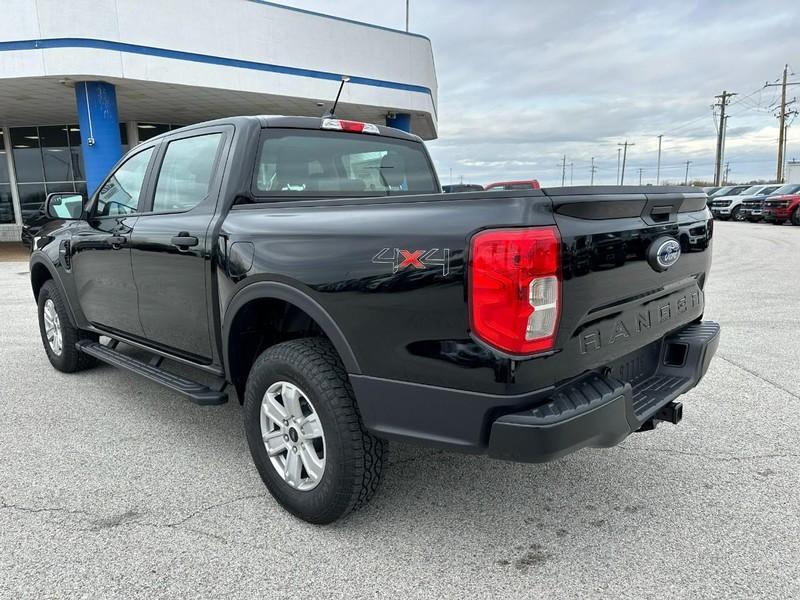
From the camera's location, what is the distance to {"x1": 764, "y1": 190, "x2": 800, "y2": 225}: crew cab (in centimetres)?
2261

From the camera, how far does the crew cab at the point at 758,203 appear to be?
80.8ft

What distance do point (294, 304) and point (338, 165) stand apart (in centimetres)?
138

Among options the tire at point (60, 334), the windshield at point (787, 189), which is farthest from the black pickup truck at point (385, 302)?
the windshield at point (787, 189)

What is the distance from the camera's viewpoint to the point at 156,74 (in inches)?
565

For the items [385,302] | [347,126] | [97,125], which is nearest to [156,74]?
[97,125]

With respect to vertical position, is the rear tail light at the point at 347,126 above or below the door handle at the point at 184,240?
above

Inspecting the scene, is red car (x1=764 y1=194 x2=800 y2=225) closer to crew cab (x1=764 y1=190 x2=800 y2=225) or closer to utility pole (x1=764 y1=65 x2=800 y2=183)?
crew cab (x1=764 y1=190 x2=800 y2=225)

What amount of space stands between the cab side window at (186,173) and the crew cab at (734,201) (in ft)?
95.1

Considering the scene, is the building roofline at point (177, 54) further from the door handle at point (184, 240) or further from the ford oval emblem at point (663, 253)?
the ford oval emblem at point (663, 253)

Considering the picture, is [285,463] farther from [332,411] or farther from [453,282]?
[453,282]

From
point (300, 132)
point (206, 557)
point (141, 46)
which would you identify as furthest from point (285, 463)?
point (141, 46)

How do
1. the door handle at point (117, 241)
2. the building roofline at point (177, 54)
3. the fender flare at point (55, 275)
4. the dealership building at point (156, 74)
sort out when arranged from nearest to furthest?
→ 1. the door handle at point (117, 241)
2. the fender flare at point (55, 275)
3. the building roofline at point (177, 54)
4. the dealership building at point (156, 74)

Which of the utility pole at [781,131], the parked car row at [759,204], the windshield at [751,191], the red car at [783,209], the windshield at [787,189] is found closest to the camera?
the red car at [783,209]

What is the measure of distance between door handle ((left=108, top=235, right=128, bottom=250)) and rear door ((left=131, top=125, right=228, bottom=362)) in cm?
12
